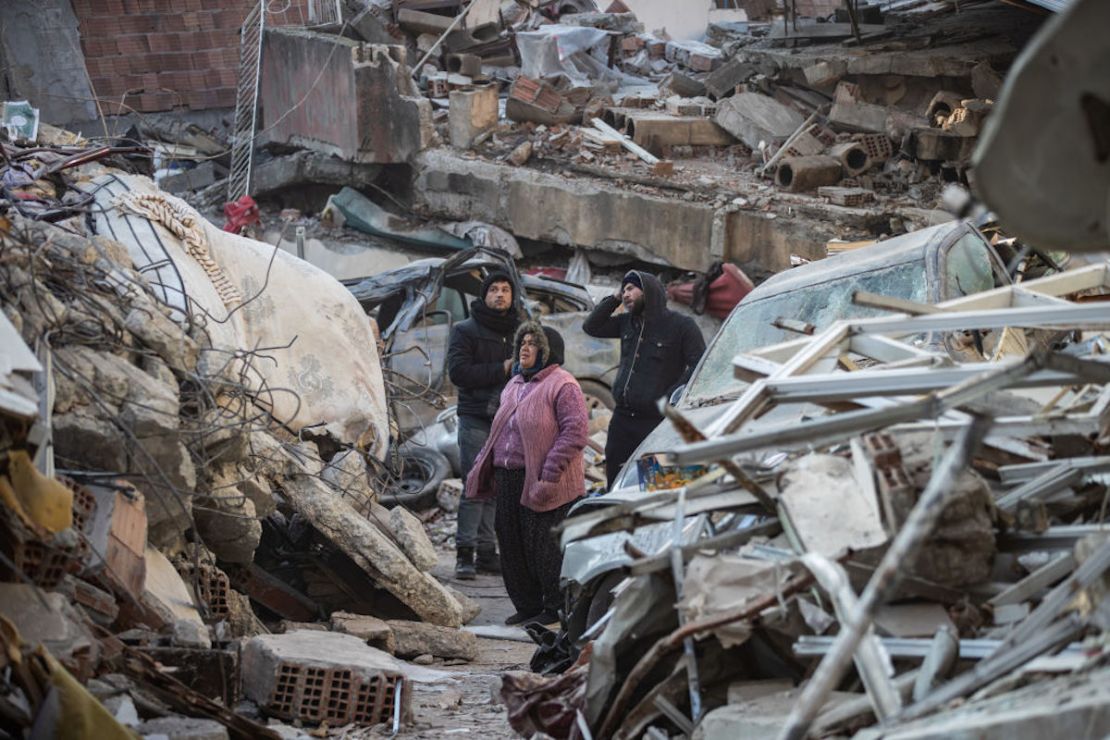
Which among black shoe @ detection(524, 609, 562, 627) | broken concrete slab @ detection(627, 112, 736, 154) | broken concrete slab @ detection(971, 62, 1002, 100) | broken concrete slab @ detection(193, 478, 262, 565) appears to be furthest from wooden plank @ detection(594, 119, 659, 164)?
broken concrete slab @ detection(193, 478, 262, 565)

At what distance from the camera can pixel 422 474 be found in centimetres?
1195

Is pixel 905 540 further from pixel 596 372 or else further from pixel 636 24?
pixel 636 24

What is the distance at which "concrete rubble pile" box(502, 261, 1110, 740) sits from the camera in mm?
3576

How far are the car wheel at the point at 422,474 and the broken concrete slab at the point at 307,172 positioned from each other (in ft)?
28.6

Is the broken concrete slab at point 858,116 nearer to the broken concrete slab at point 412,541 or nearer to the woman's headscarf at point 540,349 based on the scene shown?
the woman's headscarf at point 540,349

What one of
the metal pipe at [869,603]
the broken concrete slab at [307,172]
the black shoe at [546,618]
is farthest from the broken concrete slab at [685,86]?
the metal pipe at [869,603]

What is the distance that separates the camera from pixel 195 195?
21.1 metres

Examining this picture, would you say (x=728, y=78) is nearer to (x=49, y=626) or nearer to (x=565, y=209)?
(x=565, y=209)

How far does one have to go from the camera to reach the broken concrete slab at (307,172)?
20.2m

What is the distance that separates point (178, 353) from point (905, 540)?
4.08 metres

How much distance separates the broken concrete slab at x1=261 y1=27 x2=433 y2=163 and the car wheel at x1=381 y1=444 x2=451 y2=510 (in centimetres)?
836

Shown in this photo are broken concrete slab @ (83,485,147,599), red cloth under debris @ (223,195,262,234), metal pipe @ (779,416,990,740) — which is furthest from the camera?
red cloth under debris @ (223,195,262,234)

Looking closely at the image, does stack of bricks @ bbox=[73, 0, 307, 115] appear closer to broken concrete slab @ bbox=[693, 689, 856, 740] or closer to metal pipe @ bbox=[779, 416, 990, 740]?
broken concrete slab @ bbox=[693, 689, 856, 740]

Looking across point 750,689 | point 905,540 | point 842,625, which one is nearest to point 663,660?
point 750,689
